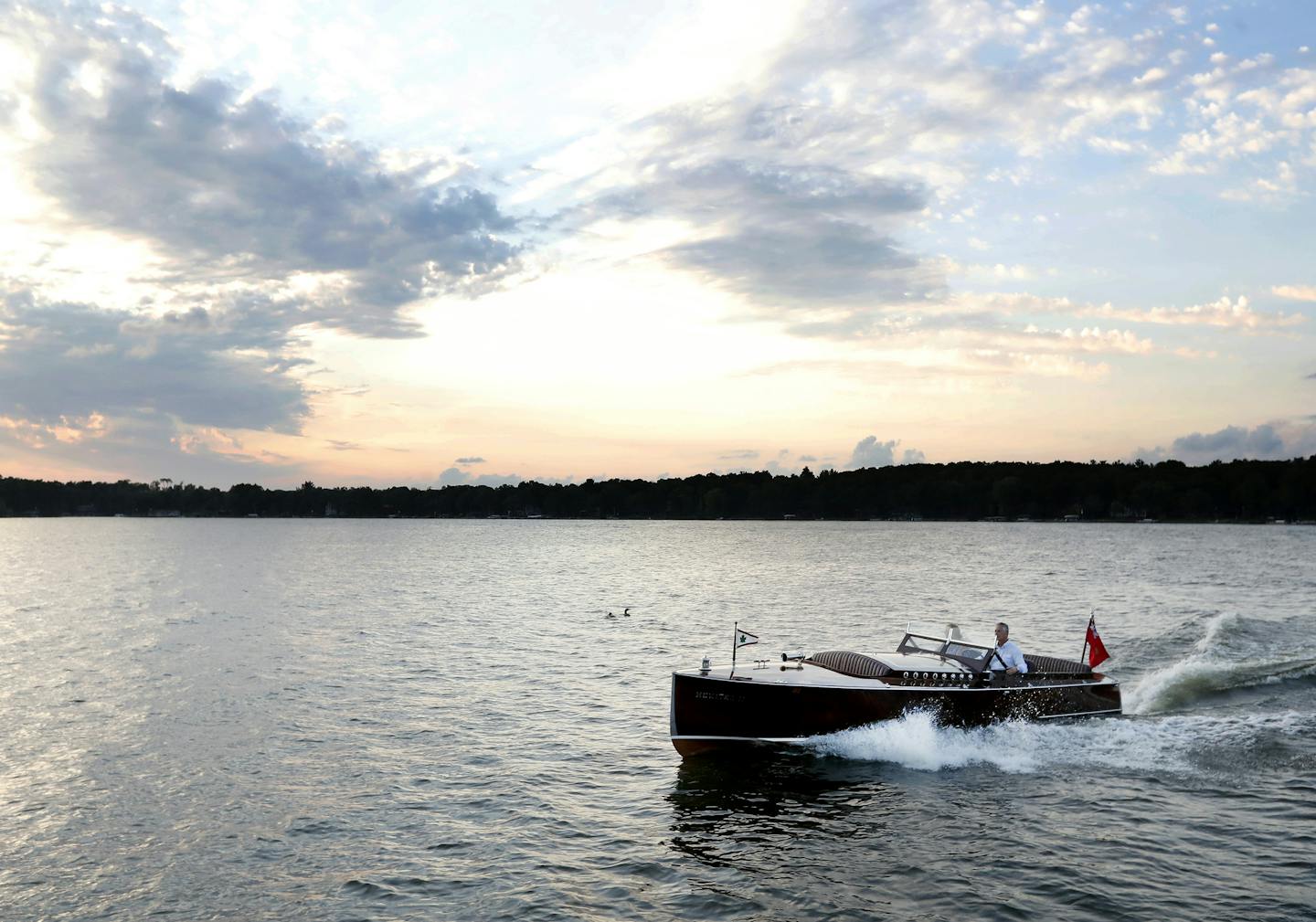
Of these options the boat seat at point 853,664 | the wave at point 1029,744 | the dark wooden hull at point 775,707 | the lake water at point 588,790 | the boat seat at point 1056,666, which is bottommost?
the lake water at point 588,790

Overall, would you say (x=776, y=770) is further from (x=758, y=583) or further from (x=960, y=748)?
(x=758, y=583)

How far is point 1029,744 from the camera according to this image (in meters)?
22.0

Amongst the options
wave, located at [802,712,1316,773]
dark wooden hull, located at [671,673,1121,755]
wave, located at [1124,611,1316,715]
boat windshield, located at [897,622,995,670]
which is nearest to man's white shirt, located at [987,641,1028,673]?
boat windshield, located at [897,622,995,670]

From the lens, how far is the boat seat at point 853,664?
2175 centimetres

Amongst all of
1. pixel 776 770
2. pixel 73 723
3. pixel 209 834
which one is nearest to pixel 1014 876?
pixel 776 770

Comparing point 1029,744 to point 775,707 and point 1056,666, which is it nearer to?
point 1056,666

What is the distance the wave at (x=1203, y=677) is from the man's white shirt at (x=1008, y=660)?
5455mm

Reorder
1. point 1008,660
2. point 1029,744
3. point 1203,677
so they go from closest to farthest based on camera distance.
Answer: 1. point 1029,744
2. point 1008,660
3. point 1203,677

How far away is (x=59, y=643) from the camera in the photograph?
40.0 metres

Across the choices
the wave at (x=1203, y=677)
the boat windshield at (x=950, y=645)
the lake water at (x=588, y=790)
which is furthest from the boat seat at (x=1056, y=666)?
the wave at (x=1203, y=677)

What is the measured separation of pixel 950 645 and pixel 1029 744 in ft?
10.6

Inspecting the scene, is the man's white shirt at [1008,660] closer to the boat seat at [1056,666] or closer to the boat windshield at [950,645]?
the boat windshield at [950,645]

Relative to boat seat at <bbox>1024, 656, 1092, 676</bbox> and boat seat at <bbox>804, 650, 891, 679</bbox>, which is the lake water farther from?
boat seat at <bbox>1024, 656, 1092, 676</bbox>

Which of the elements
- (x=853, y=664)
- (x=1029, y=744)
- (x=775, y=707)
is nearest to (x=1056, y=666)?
(x=1029, y=744)
